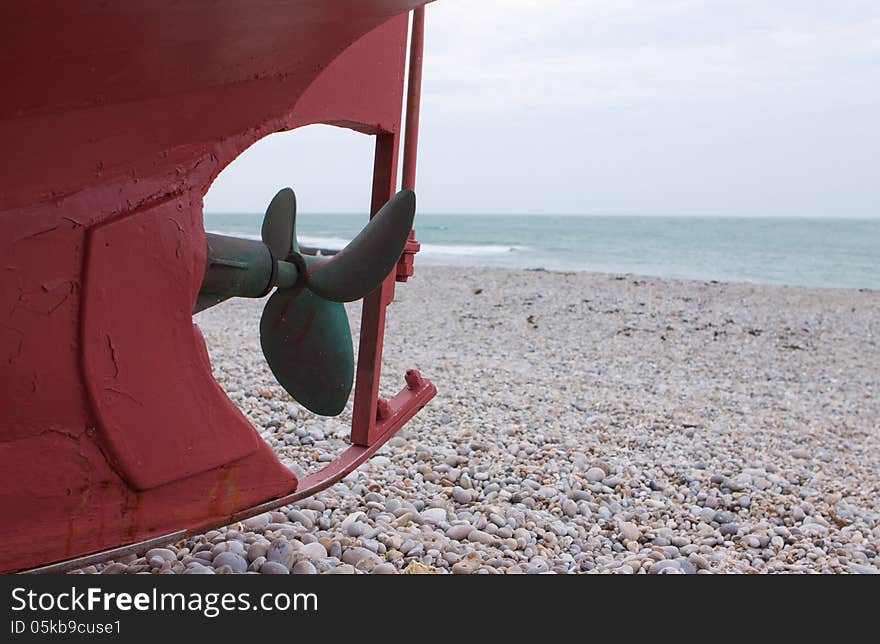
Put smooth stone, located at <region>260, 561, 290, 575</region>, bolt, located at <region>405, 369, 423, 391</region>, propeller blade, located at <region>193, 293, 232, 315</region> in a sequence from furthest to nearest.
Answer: bolt, located at <region>405, 369, 423, 391</region> → smooth stone, located at <region>260, 561, 290, 575</region> → propeller blade, located at <region>193, 293, 232, 315</region>

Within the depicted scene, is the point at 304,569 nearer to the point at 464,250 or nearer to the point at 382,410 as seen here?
the point at 382,410

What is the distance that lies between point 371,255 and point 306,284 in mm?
313

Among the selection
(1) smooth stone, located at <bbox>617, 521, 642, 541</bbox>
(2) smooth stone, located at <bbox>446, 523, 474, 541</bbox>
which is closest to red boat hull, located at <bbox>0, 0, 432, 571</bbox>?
(2) smooth stone, located at <bbox>446, 523, 474, 541</bbox>

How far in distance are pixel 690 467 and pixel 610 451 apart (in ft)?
1.41

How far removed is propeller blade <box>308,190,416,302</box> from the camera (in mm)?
2461

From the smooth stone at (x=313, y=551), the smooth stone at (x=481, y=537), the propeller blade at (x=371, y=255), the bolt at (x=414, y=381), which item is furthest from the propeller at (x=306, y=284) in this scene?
the smooth stone at (x=481, y=537)

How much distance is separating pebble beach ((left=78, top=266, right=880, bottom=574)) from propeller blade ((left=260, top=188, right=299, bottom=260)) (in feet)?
3.36

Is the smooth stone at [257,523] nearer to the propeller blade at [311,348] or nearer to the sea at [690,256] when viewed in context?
the propeller blade at [311,348]

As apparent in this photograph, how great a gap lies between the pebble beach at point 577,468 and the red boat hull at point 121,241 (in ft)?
2.76

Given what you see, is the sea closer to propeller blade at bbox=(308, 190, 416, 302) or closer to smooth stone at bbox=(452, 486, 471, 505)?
smooth stone at bbox=(452, 486, 471, 505)

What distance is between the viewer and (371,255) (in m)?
2.51

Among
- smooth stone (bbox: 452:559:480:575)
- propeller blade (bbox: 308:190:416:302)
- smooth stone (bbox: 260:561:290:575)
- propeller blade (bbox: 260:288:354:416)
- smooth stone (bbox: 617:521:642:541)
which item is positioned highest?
propeller blade (bbox: 308:190:416:302)

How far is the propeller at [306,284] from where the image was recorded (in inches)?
94.5

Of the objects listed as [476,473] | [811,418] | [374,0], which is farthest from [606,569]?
[811,418]
